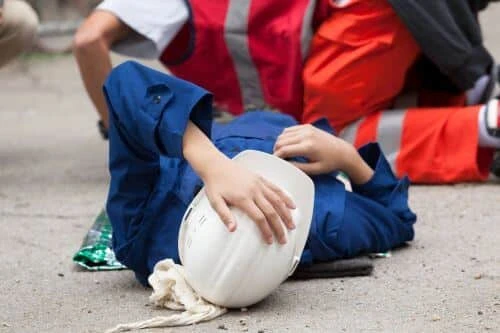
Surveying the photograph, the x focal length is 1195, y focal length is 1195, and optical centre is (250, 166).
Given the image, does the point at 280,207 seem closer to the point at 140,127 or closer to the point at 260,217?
the point at 260,217

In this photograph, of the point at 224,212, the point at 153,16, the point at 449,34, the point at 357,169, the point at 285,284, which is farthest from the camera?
the point at 153,16

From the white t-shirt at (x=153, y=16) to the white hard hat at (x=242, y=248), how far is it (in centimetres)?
120

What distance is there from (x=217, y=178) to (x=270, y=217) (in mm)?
93

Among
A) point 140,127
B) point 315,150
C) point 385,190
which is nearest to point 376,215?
point 385,190

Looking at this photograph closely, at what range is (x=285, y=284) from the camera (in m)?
1.93

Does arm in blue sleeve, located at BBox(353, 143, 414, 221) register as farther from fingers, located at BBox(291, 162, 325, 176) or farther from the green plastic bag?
the green plastic bag

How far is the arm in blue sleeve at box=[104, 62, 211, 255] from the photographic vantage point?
171 centimetres

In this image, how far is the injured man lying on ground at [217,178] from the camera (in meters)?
1.68

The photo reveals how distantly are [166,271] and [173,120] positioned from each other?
261 mm

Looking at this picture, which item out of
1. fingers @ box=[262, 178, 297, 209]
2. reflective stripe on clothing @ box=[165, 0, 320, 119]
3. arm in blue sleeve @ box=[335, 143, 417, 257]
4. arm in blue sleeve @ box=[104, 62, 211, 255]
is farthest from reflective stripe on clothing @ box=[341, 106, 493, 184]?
fingers @ box=[262, 178, 297, 209]


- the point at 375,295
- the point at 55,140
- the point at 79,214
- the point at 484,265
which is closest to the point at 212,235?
the point at 375,295

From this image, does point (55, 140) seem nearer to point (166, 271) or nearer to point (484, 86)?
point (484, 86)

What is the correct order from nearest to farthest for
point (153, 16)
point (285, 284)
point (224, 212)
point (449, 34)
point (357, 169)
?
1. point (224, 212)
2. point (285, 284)
3. point (357, 169)
4. point (449, 34)
5. point (153, 16)

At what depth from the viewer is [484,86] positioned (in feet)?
9.78
